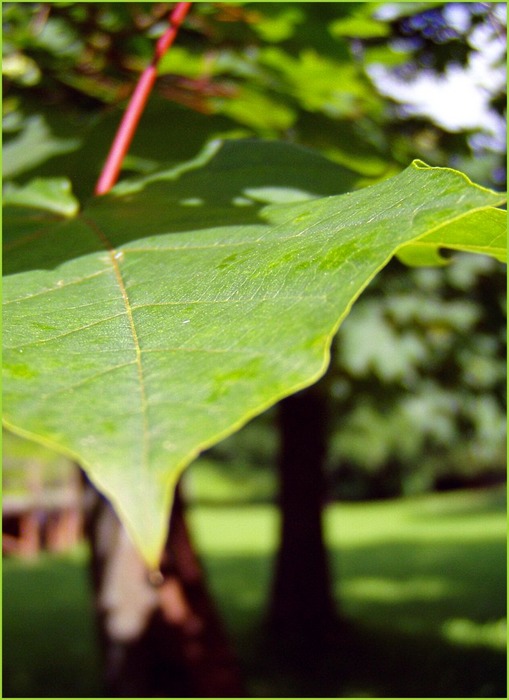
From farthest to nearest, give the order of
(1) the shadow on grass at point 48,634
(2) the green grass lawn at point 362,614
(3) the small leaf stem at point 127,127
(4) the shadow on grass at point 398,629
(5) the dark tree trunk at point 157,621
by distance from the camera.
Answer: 1. (1) the shadow on grass at point 48,634
2. (2) the green grass lawn at point 362,614
3. (4) the shadow on grass at point 398,629
4. (5) the dark tree trunk at point 157,621
5. (3) the small leaf stem at point 127,127

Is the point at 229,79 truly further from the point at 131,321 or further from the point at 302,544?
the point at 302,544

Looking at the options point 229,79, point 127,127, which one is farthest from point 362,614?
point 127,127

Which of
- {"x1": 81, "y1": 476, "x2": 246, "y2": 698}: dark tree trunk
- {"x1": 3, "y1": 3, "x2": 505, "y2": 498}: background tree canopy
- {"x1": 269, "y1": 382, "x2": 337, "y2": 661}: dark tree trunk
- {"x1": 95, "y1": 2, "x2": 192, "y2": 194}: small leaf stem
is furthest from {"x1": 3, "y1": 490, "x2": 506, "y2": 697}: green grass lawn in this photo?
{"x1": 95, "y1": 2, "x2": 192, "y2": 194}: small leaf stem

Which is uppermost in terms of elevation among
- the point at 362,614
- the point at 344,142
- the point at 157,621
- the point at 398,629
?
the point at 344,142

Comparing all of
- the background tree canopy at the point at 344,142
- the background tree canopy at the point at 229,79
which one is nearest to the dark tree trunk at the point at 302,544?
the background tree canopy at the point at 344,142

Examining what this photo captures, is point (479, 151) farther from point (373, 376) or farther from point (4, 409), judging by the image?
point (4, 409)

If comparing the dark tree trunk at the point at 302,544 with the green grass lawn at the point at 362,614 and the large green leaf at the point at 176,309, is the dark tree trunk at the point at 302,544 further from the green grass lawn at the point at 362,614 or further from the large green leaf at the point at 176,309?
the large green leaf at the point at 176,309

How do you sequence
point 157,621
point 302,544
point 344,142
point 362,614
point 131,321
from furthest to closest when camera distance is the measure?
point 362,614 → point 302,544 → point 157,621 → point 344,142 → point 131,321
